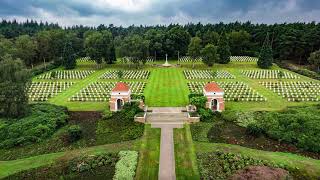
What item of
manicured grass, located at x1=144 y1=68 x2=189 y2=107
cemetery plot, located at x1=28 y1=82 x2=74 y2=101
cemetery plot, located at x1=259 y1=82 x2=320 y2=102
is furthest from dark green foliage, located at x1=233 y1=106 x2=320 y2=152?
cemetery plot, located at x1=28 y1=82 x2=74 y2=101

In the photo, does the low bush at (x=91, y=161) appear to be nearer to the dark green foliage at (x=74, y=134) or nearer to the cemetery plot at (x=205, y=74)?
the dark green foliage at (x=74, y=134)

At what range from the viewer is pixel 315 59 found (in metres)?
76.7

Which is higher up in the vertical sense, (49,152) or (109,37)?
(109,37)

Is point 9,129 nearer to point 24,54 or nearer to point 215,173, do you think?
point 215,173

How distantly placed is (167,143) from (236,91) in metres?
27.1

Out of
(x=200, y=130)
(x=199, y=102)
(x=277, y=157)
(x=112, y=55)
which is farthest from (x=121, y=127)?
(x=112, y=55)

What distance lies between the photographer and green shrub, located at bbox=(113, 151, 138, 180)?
26.9 metres

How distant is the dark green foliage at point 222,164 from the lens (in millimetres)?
27373

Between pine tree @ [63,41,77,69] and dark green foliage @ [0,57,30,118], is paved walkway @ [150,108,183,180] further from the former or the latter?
pine tree @ [63,41,77,69]

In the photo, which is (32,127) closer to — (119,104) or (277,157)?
(119,104)

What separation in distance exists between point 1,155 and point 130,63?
6008cm

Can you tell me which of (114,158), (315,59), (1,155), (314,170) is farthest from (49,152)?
(315,59)

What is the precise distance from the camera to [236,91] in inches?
2256

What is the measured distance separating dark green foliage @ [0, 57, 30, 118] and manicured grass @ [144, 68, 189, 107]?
1782 centimetres
